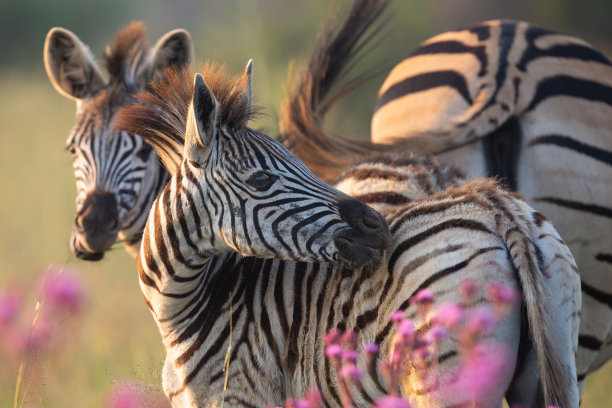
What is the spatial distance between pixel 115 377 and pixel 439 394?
447 centimetres

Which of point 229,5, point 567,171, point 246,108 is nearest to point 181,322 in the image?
point 246,108

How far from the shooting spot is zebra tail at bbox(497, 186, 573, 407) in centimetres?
304

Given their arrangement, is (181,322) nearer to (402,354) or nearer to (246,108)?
(246,108)

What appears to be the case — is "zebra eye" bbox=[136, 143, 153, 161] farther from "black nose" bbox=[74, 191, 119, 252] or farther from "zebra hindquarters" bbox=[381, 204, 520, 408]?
"zebra hindquarters" bbox=[381, 204, 520, 408]

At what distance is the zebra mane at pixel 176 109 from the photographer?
3.94 m

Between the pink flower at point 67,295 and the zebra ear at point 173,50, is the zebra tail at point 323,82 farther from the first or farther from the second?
the pink flower at point 67,295

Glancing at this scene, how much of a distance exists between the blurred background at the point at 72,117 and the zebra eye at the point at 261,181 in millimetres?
935

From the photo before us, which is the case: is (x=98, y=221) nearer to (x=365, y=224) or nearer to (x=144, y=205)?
(x=144, y=205)

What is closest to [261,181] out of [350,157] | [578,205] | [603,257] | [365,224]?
[365,224]

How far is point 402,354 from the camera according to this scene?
106 inches

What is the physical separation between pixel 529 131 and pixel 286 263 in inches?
85.7

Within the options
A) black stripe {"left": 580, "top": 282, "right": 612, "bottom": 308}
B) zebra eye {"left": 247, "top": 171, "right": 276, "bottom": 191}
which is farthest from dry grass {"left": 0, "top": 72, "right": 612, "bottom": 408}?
black stripe {"left": 580, "top": 282, "right": 612, "bottom": 308}

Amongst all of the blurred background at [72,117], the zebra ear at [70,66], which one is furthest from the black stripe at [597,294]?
the zebra ear at [70,66]

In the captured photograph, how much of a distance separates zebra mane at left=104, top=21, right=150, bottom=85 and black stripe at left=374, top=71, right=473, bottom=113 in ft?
6.46
